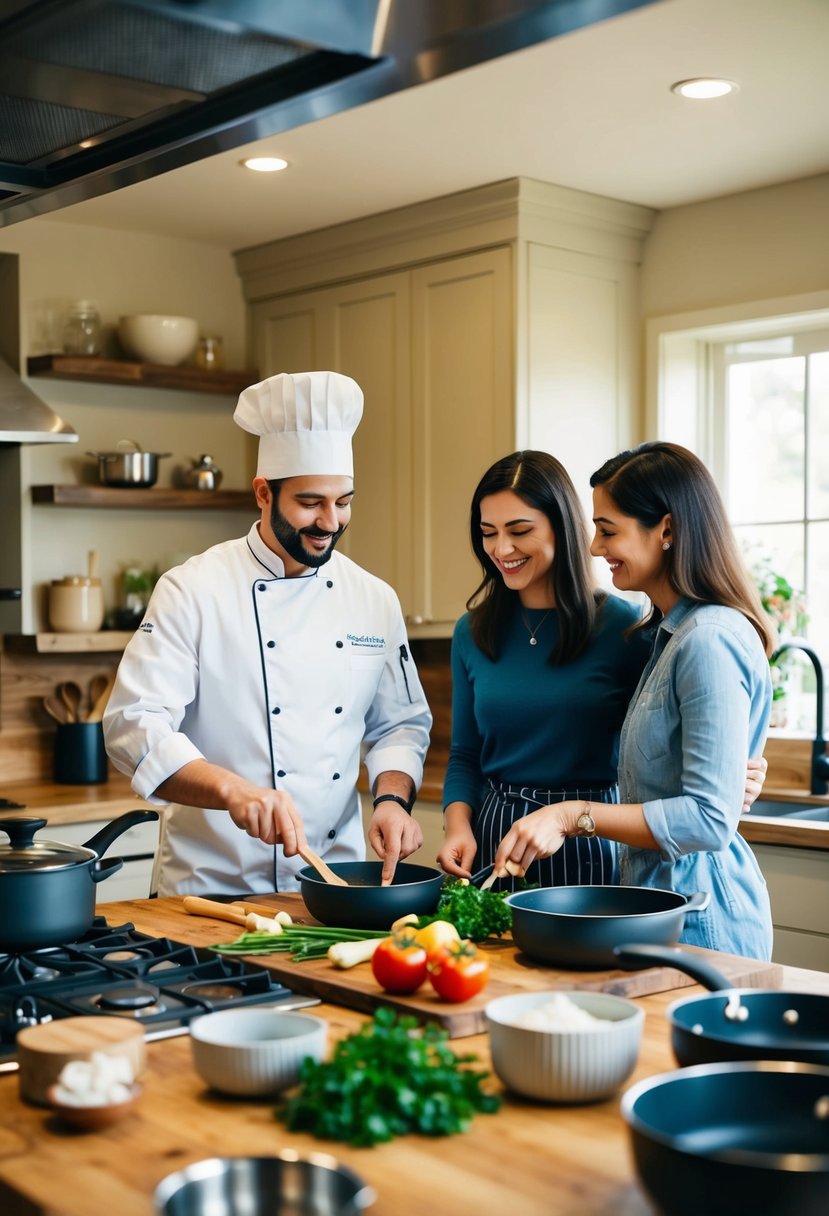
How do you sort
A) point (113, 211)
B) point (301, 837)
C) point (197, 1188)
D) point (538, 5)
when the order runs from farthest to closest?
point (113, 211) → point (301, 837) → point (538, 5) → point (197, 1188)

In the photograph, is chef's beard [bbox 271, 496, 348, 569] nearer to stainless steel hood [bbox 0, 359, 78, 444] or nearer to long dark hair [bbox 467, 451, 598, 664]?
long dark hair [bbox 467, 451, 598, 664]

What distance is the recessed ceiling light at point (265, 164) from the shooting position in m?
3.58

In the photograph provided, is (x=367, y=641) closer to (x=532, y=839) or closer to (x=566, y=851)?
(x=566, y=851)

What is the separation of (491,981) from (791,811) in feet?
7.25

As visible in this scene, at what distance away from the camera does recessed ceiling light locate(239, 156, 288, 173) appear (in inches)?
141

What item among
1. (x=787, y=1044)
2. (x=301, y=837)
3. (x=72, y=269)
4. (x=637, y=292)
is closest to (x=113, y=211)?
(x=72, y=269)

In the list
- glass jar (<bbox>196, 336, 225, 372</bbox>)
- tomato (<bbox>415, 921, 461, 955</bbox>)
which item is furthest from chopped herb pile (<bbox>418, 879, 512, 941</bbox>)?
glass jar (<bbox>196, 336, 225, 372</bbox>)

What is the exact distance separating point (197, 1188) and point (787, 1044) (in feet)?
1.81

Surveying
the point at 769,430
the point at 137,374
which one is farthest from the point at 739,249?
the point at 137,374

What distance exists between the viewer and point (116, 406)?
14.8ft

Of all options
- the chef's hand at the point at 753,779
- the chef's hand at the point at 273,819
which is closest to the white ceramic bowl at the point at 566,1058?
the chef's hand at the point at 273,819

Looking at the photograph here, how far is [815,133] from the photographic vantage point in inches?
133

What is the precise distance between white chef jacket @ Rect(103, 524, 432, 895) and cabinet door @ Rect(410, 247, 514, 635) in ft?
5.08

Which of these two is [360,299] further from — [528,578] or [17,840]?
[17,840]
